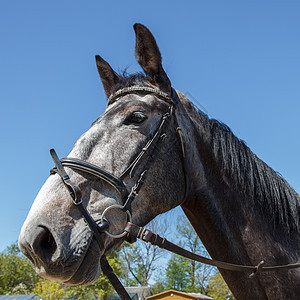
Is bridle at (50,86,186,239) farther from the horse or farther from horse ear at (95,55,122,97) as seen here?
horse ear at (95,55,122,97)

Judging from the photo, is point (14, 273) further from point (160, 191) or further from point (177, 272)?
point (160, 191)

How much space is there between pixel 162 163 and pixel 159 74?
1.08 meters

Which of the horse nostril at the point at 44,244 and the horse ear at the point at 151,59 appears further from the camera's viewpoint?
the horse ear at the point at 151,59

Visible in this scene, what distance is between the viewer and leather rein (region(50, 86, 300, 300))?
7.53ft

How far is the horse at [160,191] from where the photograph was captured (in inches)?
87.4

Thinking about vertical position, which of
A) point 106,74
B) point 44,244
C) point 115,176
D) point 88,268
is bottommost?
point 88,268

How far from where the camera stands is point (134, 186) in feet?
8.63

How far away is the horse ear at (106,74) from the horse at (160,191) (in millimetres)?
14

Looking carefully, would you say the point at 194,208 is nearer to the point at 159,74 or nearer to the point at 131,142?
the point at 131,142

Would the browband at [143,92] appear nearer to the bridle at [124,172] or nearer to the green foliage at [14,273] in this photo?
the bridle at [124,172]

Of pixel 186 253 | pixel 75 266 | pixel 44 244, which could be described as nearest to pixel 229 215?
pixel 186 253

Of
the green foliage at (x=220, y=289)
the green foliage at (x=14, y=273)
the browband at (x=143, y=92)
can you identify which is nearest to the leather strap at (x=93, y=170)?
the browband at (x=143, y=92)

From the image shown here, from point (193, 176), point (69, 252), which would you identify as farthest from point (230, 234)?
point (69, 252)

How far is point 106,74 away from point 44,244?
237 cm
